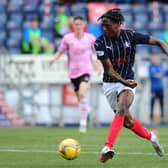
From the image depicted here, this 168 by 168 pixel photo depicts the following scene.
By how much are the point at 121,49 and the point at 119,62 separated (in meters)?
0.19

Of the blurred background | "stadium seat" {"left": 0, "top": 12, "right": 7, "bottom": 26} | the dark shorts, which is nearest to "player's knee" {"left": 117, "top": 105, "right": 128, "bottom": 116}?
the dark shorts

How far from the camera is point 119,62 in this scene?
10242mm

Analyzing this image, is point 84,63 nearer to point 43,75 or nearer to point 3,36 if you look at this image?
point 43,75

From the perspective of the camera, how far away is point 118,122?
32.1 feet

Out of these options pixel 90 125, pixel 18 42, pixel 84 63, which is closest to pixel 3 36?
pixel 18 42

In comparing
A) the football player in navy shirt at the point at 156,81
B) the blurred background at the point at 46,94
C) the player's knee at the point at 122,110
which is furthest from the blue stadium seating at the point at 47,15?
the player's knee at the point at 122,110

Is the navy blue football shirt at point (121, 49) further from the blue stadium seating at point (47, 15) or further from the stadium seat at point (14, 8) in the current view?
the stadium seat at point (14, 8)

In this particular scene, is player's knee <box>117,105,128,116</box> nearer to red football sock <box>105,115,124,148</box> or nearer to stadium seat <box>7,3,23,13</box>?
red football sock <box>105,115,124,148</box>

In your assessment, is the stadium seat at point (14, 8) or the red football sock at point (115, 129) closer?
the red football sock at point (115, 129)

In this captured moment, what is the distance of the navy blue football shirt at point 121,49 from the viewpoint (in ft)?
33.0

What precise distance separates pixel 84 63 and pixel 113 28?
25.5 feet

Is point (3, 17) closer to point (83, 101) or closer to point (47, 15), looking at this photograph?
point (47, 15)

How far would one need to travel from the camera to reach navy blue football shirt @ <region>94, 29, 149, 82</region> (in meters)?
10.1

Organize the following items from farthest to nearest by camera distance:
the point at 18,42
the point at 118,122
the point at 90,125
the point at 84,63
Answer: the point at 18,42 → the point at 90,125 → the point at 84,63 → the point at 118,122
